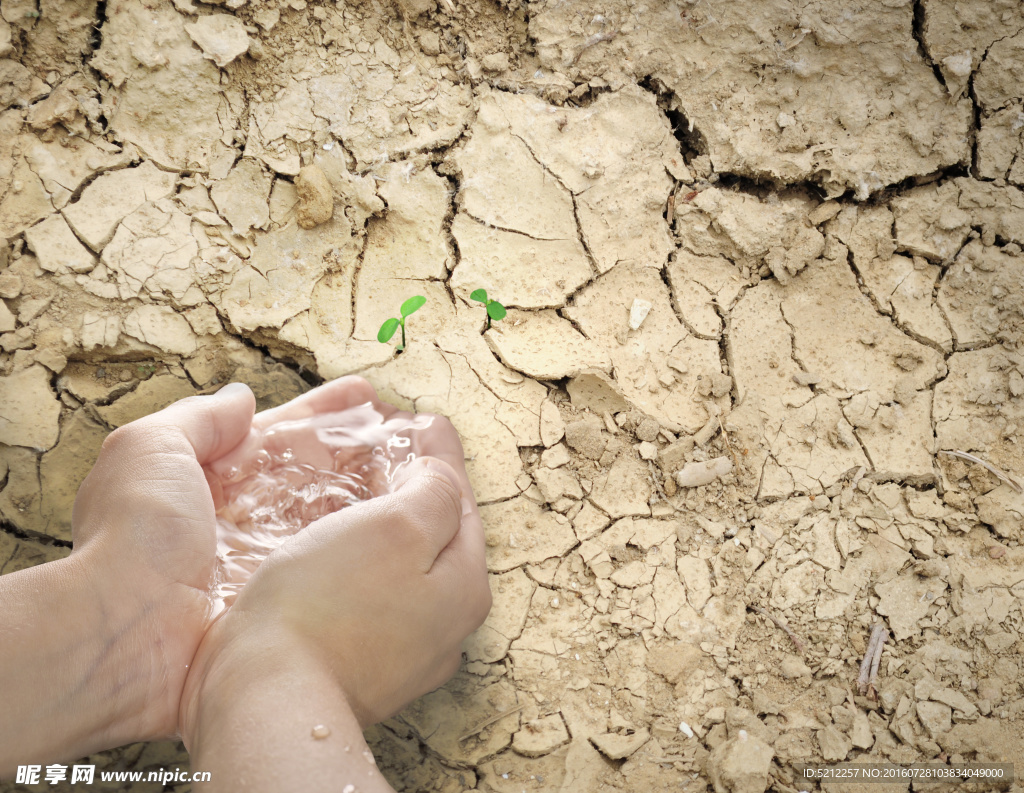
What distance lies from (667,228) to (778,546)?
1181mm

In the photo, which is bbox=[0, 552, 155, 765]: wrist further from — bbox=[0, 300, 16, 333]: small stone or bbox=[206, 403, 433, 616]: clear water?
bbox=[0, 300, 16, 333]: small stone

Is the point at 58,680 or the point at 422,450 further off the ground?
the point at 422,450

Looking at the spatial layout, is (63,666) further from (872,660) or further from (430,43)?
(430,43)

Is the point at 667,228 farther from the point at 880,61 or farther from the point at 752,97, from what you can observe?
the point at 880,61

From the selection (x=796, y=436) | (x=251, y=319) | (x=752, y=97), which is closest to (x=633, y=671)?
(x=796, y=436)

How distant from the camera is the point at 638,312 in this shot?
2.48 meters

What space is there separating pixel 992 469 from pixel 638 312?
126 centimetres

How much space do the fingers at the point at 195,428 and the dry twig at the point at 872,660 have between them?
6.73ft

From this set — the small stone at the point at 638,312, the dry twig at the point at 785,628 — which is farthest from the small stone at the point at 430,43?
the dry twig at the point at 785,628

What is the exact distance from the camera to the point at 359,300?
2.54 metres

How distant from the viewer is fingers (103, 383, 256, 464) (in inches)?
75.6

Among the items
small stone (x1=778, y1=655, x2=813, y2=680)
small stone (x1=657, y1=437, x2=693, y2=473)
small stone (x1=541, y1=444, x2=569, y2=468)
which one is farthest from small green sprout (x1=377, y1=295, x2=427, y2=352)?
small stone (x1=778, y1=655, x2=813, y2=680)

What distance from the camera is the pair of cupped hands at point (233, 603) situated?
1766mm

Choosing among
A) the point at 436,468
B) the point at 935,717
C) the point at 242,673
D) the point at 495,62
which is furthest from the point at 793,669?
the point at 495,62
